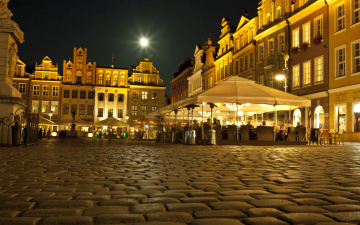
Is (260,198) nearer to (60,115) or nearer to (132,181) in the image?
(132,181)

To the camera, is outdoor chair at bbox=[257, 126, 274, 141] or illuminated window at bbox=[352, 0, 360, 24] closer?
outdoor chair at bbox=[257, 126, 274, 141]

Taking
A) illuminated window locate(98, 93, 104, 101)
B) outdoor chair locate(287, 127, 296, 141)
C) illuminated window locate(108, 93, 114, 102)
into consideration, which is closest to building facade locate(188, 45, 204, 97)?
illuminated window locate(108, 93, 114, 102)

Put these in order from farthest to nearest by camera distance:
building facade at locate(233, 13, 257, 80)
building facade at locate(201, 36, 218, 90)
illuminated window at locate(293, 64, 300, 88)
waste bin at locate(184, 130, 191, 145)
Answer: building facade at locate(201, 36, 218, 90), building facade at locate(233, 13, 257, 80), illuminated window at locate(293, 64, 300, 88), waste bin at locate(184, 130, 191, 145)

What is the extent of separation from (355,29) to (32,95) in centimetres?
5440

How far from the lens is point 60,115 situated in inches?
2621

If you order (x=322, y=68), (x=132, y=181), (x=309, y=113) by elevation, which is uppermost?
(x=322, y=68)

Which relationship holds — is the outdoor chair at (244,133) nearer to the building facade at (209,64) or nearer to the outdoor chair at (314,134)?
the outdoor chair at (314,134)

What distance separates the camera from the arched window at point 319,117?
27.9 m

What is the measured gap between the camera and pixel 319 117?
28.9 metres

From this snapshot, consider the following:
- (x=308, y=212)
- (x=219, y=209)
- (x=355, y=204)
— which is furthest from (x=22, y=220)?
(x=355, y=204)

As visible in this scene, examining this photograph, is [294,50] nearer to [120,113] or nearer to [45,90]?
[120,113]

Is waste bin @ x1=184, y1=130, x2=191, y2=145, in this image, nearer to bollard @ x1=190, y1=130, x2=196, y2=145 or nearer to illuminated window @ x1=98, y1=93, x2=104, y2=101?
bollard @ x1=190, y1=130, x2=196, y2=145

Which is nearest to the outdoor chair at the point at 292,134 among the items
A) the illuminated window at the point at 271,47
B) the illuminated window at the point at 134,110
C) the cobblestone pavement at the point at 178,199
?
the cobblestone pavement at the point at 178,199

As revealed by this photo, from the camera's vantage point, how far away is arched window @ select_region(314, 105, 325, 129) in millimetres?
27875
